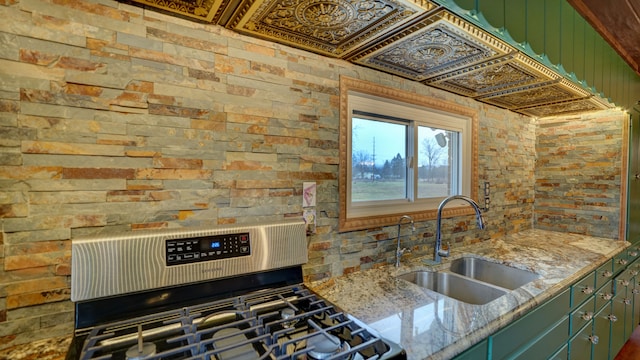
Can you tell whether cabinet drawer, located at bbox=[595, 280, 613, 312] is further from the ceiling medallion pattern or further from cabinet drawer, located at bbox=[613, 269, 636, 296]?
the ceiling medallion pattern

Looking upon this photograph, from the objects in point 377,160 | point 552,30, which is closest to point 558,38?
point 552,30

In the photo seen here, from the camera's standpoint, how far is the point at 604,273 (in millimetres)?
1820

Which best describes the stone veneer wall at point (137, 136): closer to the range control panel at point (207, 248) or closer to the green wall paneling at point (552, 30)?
the range control panel at point (207, 248)

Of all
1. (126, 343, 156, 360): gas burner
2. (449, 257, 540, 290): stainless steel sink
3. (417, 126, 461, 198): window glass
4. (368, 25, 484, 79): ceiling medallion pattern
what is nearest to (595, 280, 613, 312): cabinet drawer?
(449, 257, 540, 290): stainless steel sink

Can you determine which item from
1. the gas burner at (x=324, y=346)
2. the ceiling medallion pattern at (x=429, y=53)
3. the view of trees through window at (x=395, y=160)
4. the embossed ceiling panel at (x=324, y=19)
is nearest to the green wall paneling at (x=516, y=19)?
the ceiling medallion pattern at (x=429, y=53)

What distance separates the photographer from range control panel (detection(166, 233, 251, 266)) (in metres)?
0.93

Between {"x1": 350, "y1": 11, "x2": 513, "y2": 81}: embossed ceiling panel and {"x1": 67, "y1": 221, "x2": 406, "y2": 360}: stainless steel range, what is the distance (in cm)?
91

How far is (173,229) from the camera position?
0.98 metres

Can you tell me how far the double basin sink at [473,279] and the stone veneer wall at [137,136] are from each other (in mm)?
507

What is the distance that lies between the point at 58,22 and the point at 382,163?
4.85 feet

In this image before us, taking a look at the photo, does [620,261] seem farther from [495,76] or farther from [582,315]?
[495,76]

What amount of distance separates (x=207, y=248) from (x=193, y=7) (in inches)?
31.8

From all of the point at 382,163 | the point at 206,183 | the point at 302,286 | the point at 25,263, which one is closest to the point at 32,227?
the point at 25,263

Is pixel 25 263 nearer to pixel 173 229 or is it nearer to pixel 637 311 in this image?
pixel 173 229
